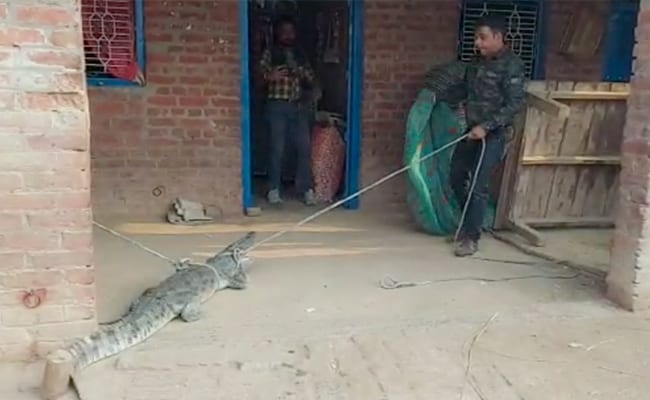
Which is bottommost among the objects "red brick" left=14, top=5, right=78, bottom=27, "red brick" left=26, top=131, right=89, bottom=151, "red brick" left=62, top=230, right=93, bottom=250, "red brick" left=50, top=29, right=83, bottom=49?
"red brick" left=62, top=230, right=93, bottom=250

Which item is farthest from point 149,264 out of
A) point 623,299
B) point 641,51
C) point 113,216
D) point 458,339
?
point 641,51

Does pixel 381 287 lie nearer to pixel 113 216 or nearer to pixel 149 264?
pixel 149 264

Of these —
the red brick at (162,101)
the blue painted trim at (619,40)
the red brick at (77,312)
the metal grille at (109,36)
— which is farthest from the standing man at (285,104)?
the red brick at (77,312)

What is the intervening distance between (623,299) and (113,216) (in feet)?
13.1

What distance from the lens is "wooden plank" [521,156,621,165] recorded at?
5.34 meters

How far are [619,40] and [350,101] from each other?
8.74 feet

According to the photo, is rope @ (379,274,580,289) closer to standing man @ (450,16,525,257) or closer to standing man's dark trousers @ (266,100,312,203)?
standing man @ (450,16,525,257)

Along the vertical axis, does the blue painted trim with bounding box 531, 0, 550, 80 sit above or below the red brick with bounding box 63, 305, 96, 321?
above

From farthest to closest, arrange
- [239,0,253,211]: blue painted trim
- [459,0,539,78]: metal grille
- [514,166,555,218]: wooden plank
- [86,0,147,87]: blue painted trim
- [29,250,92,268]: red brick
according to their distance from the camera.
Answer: [459,0,539,78]: metal grille, [239,0,253,211]: blue painted trim, [86,0,147,87]: blue painted trim, [514,166,555,218]: wooden plank, [29,250,92,268]: red brick

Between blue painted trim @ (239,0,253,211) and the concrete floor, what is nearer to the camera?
the concrete floor

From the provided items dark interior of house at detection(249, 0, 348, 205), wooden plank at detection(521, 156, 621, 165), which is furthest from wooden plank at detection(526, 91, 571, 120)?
dark interior of house at detection(249, 0, 348, 205)

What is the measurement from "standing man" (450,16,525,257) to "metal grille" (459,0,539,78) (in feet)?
4.08

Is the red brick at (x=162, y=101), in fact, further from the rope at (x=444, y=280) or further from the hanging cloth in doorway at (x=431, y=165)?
the rope at (x=444, y=280)

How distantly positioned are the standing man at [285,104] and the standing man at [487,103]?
1.91 metres
